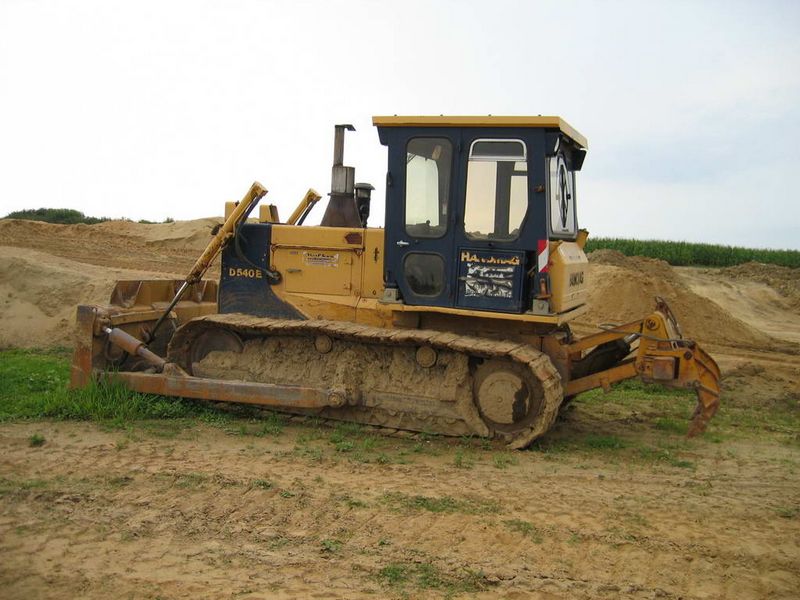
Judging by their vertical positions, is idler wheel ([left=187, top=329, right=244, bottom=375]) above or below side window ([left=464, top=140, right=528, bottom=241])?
below

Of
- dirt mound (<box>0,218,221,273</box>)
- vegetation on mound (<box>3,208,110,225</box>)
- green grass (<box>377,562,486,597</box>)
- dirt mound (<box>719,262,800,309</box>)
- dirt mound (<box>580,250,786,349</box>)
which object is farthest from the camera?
vegetation on mound (<box>3,208,110,225</box>)

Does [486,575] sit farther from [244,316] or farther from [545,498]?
[244,316]

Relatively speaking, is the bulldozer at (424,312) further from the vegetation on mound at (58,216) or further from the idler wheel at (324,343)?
the vegetation on mound at (58,216)

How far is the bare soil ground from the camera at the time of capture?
15.1ft

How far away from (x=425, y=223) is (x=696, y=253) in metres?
26.8

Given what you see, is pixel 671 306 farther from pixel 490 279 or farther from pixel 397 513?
pixel 397 513

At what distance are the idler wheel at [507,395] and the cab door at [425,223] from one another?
787 millimetres

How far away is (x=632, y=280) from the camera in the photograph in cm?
Answer: 1595

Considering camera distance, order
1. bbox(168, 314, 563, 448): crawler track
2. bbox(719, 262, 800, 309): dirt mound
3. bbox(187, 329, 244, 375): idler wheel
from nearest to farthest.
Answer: bbox(168, 314, 563, 448): crawler track → bbox(187, 329, 244, 375): idler wheel → bbox(719, 262, 800, 309): dirt mound

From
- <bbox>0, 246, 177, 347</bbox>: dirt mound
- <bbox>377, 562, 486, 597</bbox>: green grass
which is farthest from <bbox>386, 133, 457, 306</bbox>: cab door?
<bbox>0, 246, 177, 347</bbox>: dirt mound

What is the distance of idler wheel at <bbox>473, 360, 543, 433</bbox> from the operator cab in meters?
0.56

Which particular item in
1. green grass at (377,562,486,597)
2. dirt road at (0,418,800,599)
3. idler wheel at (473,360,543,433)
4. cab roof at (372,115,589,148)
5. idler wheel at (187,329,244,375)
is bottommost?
green grass at (377,562,486,597)

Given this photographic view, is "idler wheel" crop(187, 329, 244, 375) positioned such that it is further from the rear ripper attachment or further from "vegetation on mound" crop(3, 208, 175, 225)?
"vegetation on mound" crop(3, 208, 175, 225)

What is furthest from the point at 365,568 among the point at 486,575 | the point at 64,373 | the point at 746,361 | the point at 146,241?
the point at 146,241
